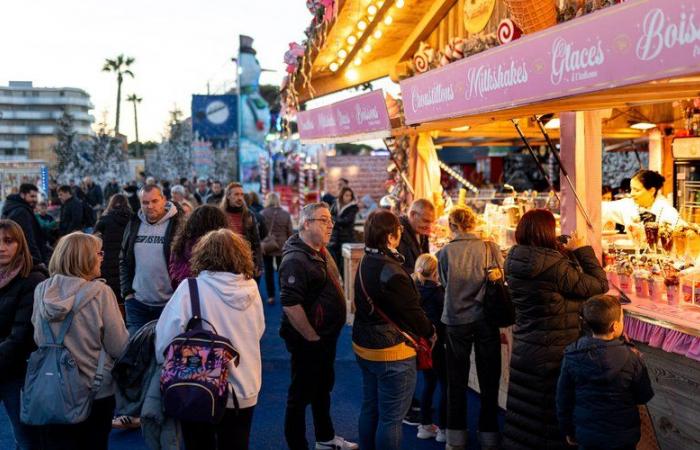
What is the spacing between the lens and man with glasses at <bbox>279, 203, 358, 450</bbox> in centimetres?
414

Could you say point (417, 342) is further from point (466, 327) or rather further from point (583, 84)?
point (583, 84)

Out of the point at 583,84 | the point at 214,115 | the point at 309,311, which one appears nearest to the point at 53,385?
the point at 309,311

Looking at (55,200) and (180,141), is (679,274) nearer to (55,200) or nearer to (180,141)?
(55,200)

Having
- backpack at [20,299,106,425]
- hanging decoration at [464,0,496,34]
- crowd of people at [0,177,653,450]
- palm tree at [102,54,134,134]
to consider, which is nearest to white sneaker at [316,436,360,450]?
crowd of people at [0,177,653,450]

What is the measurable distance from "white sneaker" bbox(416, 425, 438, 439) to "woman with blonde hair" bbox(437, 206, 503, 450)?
0.43m

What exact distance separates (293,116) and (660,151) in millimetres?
5112

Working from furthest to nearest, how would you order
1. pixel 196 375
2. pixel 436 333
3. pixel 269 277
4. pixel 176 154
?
pixel 176 154
pixel 269 277
pixel 436 333
pixel 196 375

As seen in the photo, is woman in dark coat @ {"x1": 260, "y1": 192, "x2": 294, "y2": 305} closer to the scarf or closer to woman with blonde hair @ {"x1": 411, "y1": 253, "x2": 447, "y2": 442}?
woman with blonde hair @ {"x1": 411, "y1": 253, "x2": 447, "y2": 442}

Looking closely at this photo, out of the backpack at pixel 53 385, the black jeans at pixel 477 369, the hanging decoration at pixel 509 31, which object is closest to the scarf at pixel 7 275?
the backpack at pixel 53 385

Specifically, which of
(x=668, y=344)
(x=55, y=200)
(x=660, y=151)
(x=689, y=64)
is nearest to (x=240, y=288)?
(x=689, y=64)

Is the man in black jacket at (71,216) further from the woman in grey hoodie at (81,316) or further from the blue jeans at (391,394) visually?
the blue jeans at (391,394)

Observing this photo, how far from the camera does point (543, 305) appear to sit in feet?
13.1

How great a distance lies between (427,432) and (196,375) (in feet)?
8.33

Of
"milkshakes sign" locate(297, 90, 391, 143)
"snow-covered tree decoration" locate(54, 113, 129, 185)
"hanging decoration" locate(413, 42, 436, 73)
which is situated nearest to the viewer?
"milkshakes sign" locate(297, 90, 391, 143)
